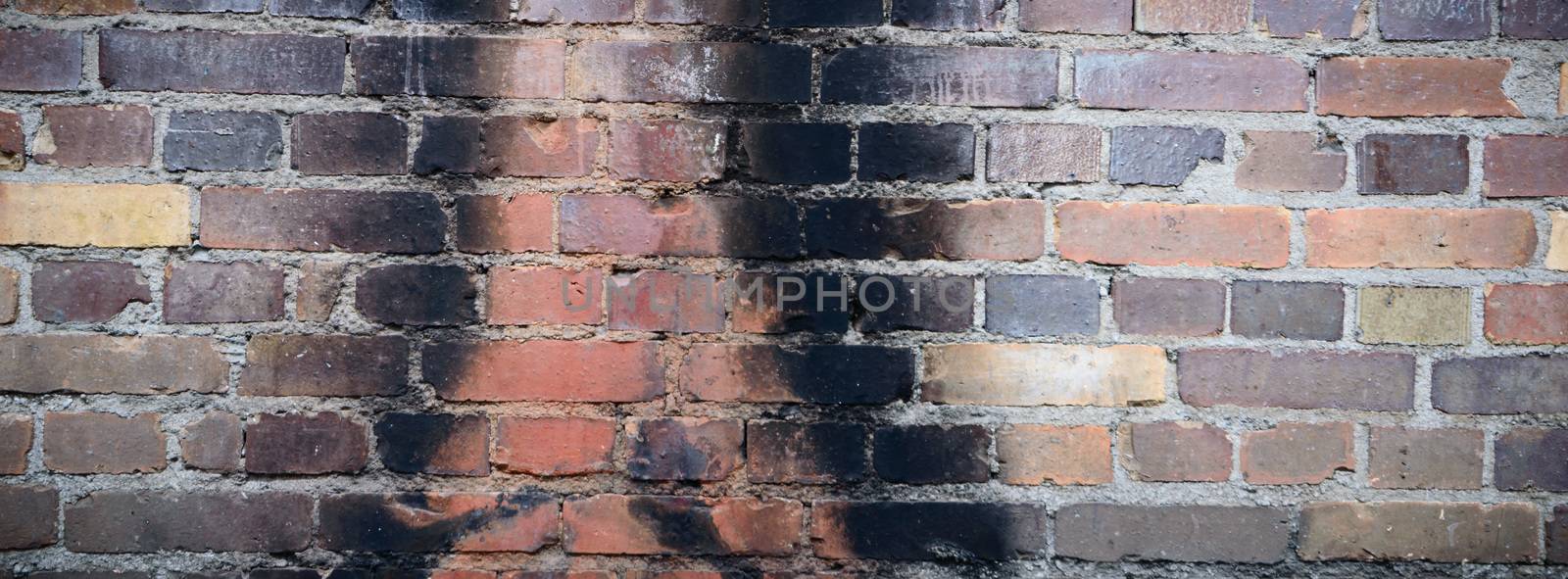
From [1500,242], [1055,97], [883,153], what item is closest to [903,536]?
[883,153]

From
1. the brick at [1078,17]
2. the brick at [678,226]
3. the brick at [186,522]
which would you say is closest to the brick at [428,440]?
the brick at [186,522]

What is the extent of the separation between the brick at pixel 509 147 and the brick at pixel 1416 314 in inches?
38.8

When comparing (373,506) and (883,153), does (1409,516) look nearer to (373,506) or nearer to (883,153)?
(883,153)

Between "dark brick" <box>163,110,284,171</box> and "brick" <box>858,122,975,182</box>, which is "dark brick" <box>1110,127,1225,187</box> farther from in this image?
"dark brick" <box>163,110,284,171</box>

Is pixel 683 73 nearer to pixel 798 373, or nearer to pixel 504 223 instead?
pixel 504 223

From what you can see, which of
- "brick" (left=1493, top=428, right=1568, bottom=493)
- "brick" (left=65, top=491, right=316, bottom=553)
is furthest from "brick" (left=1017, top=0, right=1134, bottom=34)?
"brick" (left=65, top=491, right=316, bottom=553)

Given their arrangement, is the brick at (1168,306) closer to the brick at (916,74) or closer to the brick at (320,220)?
the brick at (916,74)

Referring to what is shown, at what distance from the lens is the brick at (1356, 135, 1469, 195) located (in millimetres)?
1061

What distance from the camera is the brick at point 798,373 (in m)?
1.06

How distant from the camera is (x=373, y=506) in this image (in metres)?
1.06

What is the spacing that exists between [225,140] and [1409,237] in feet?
4.83

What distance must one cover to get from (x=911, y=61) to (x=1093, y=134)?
0.81 ft

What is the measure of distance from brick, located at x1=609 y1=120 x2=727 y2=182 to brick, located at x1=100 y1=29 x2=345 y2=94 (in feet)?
1.17

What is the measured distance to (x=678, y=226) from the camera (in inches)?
41.4
